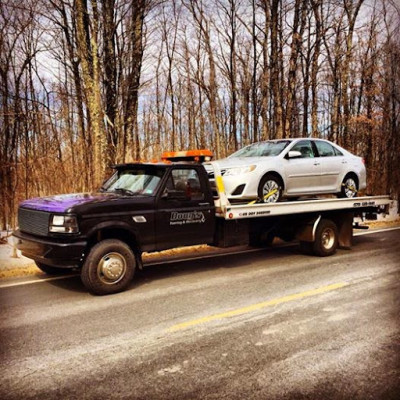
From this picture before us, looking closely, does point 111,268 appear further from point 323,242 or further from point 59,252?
point 323,242

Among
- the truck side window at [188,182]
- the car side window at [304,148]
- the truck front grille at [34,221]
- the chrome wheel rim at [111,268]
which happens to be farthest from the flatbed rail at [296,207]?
the truck front grille at [34,221]

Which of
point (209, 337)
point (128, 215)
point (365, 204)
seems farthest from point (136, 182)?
point (365, 204)

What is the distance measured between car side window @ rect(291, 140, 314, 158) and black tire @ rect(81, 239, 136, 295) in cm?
449

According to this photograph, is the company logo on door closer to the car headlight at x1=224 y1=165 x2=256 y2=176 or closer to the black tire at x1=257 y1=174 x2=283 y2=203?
the car headlight at x1=224 y1=165 x2=256 y2=176

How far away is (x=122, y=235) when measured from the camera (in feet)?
19.9

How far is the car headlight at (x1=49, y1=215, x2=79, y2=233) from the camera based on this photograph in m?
5.38

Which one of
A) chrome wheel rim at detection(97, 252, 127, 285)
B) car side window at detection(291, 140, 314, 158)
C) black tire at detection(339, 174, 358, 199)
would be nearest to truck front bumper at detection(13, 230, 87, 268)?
chrome wheel rim at detection(97, 252, 127, 285)

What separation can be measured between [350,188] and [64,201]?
6560mm

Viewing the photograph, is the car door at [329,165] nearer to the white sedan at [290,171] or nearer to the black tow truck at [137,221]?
the white sedan at [290,171]

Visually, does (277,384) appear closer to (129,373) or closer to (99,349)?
(129,373)

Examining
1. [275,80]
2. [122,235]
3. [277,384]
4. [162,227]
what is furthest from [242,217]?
[275,80]

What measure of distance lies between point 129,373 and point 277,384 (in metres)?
1.21

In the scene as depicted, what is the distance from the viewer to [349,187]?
9.19 metres

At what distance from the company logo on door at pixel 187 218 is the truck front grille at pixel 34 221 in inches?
74.4
